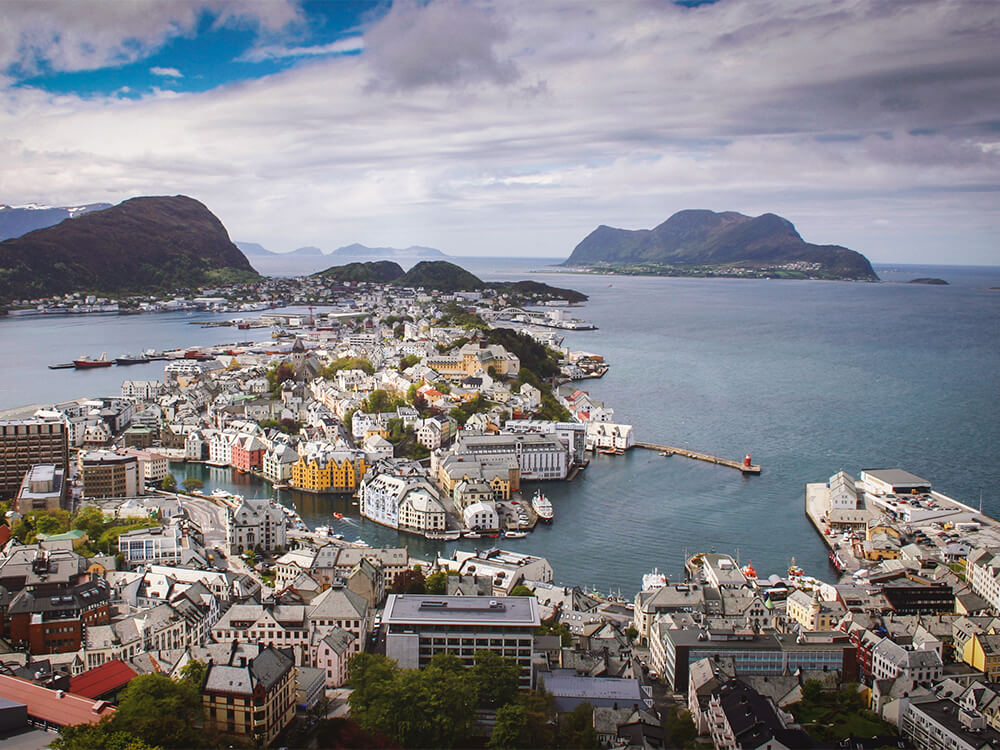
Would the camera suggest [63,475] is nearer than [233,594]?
No

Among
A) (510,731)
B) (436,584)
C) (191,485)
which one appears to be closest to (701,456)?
(436,584)

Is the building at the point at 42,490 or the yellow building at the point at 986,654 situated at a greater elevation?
the building at the point at 42,490

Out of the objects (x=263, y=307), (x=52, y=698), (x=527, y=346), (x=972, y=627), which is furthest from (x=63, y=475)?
(x=263, y=307)

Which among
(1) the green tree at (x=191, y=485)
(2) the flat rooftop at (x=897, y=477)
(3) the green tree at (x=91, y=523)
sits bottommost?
(1) the green tree at (x=191, y=485)

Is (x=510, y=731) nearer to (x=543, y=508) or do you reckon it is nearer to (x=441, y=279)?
(x=543, y=508)

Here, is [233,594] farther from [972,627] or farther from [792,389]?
[792,389]

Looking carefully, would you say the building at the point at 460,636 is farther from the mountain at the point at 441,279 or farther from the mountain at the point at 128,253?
the mountain at the point at 128,253

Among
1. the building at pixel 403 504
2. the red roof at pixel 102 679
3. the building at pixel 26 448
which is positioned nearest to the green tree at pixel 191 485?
the building at pixel 26 448
